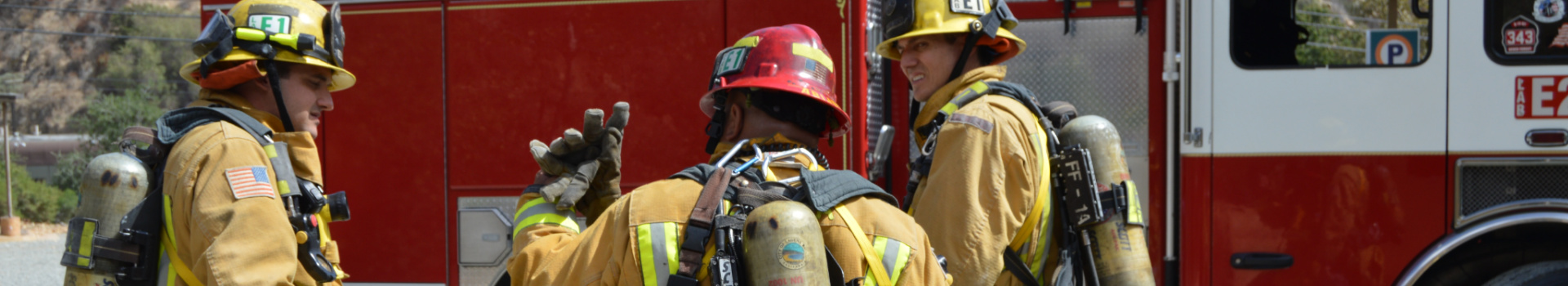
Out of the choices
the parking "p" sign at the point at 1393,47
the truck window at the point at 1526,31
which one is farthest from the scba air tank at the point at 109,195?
the truck window at the point at 1526,31

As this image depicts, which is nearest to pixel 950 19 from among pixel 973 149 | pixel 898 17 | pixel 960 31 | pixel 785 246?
pixel 960 31

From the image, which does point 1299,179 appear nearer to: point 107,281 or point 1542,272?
point 1542,272

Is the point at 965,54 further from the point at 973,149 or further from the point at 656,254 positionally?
the point at 656,254

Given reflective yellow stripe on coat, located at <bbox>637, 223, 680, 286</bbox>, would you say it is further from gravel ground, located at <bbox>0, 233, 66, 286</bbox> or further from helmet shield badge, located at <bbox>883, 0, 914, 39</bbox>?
gravel ground, located at <bbox>0, 233, 66, 286</bbox>

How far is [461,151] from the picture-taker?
14.3 feet

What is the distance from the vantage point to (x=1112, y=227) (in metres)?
2.94

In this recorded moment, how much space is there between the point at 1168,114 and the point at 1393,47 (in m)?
0.82

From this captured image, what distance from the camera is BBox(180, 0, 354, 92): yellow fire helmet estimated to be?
2773mm

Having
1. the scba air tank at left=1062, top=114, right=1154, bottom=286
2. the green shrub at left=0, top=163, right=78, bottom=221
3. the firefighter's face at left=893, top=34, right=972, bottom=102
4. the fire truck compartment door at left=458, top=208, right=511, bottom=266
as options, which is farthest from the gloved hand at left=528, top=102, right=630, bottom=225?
the green shrub at left=0, top=163, right=78, bottom=221

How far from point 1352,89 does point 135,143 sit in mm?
3944

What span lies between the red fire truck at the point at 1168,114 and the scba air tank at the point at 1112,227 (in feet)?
3.81

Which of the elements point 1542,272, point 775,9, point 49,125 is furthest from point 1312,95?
point 49,125

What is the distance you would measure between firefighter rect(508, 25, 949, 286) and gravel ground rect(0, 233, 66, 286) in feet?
33.5

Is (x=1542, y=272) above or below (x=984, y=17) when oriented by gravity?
below
